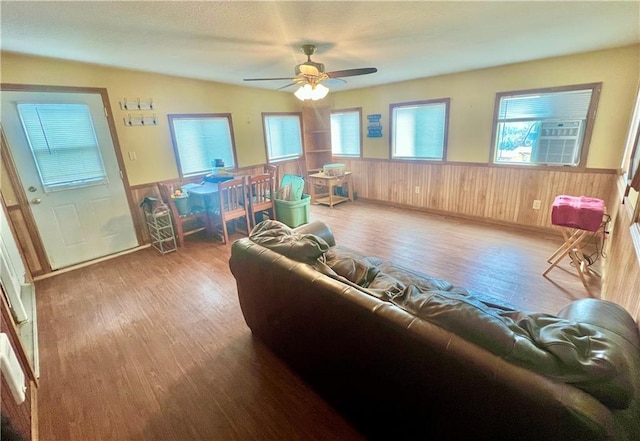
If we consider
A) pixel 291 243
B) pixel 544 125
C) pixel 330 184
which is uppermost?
pixel 544 125

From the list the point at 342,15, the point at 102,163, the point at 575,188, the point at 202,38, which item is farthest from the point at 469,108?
the point at 102,163

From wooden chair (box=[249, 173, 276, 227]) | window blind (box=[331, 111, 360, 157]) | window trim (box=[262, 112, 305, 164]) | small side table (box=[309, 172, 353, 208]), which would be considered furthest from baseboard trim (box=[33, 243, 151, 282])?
window blind (box=[331, 111, 360, 157])

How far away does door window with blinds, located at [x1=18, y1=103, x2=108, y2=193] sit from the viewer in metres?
3.07

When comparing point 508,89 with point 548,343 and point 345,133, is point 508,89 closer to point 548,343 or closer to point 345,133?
point 345,133

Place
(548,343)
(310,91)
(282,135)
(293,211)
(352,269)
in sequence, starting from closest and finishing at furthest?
1. (548,343)
2. (352,269)
3. (310,91)
4. (293,211)
5. (282,135)

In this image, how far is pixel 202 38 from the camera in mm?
2625

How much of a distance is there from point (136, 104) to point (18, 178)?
1.53m

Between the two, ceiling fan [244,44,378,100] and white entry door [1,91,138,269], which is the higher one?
ceiling fan [244,44,378,100]

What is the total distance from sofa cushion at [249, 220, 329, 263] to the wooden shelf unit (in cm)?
454

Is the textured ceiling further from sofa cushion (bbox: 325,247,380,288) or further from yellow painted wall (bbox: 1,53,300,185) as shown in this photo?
sofa cushion (bbox: 325,247,380,288)

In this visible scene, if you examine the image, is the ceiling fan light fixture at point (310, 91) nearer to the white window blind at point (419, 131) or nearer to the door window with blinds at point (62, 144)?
the white window blind at point (419, 131)

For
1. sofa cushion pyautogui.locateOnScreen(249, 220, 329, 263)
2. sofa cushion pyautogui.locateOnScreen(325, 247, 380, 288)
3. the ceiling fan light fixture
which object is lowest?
sofa cushion pyautogui.locateOnScreen(325, 247, 380, 288)

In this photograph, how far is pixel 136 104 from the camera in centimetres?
377

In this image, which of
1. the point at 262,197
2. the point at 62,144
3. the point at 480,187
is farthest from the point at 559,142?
the point at 62,144
